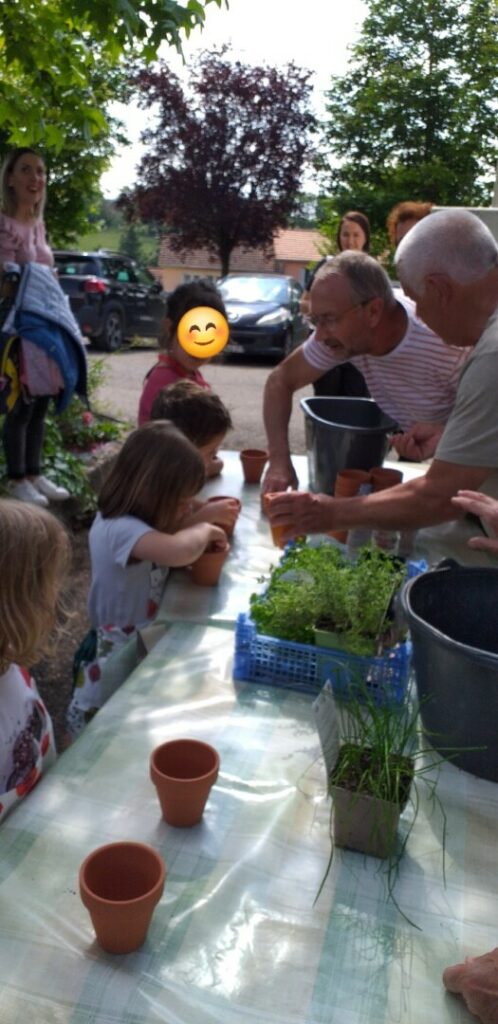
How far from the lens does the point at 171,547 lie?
174 cm

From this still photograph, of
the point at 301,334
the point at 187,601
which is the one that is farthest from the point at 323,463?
the point at 301,334

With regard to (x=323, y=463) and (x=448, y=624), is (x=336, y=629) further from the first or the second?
(x=323, y=463)

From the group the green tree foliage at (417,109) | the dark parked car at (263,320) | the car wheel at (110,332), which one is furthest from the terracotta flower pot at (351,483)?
the car wheel at (110,332)

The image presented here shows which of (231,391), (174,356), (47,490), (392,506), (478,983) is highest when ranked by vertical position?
(174,356)

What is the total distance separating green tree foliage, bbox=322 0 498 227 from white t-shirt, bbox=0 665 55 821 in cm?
628

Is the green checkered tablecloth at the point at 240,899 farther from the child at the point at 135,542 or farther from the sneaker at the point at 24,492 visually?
the sneaker at the point at 24,492

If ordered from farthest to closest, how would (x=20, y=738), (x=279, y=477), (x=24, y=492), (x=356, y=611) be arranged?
(x=24, y=492) → (x=279, y=477) → (x=356, y=611) → (x=20, y=738)

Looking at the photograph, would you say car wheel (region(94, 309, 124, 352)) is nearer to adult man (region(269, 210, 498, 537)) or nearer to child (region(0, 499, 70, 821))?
adult man (region(269, 210, 498, 537))

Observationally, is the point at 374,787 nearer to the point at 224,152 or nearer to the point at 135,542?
the point at 135,542

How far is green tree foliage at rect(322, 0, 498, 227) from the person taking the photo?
6.12 metres

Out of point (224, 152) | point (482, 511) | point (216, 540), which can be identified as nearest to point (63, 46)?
point (216, 540)

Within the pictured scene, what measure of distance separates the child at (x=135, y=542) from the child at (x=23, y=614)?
1.49 feet

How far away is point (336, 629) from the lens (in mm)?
1445

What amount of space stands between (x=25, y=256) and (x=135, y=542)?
2201 millimetres
